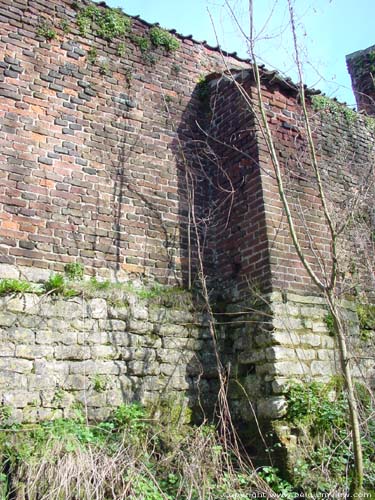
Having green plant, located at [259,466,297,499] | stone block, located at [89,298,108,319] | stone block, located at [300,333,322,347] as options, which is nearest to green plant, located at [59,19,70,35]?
stone block, located at [89,298,108,319]

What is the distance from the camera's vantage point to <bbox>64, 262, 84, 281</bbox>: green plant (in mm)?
5079

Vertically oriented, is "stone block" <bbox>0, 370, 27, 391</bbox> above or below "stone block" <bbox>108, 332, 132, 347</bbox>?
below

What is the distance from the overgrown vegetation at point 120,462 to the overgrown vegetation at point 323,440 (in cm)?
48

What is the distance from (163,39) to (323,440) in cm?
526

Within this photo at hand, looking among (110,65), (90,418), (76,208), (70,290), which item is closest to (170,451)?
(90,418)

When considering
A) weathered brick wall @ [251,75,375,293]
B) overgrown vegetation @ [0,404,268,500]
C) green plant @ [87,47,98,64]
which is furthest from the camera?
green plant @ [87,47,98,64]

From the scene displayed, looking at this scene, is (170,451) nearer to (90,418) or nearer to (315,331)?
(90,418)

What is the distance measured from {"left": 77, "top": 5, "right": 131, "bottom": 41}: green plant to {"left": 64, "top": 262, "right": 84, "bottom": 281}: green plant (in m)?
2.92

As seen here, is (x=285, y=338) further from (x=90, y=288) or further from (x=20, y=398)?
(x=20, y=398)

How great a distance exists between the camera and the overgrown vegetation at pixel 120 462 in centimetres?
372

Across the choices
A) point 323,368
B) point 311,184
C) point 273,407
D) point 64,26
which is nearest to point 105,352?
point 273,407

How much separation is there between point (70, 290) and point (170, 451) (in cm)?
176

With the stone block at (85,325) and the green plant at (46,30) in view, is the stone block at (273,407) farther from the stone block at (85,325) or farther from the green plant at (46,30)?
the green plant at (46,30)

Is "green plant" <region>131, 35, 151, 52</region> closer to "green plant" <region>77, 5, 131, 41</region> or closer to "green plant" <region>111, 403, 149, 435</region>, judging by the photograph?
"green plant" <region>77, 5, 131, 41</region>
